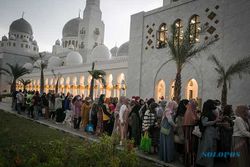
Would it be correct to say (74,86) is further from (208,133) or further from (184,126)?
(208,133)

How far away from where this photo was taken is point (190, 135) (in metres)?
6.91

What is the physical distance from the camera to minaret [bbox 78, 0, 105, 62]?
161ft

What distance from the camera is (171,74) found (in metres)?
18.7

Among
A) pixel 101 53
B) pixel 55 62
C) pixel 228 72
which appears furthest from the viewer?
pixel 55 62

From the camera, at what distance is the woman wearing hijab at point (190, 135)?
6809 millimetres

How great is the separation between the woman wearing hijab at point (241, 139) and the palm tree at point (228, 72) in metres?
8.10

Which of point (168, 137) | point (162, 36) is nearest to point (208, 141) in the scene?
point (168, 137)

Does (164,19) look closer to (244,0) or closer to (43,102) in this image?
(244,0)

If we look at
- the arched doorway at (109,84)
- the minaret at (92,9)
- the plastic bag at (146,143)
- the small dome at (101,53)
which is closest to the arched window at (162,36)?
the arched doorway at (109,84)

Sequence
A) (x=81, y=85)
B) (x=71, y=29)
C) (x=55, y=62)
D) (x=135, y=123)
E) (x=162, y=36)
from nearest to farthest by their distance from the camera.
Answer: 1. (x=135, y=123)
2. (x=162, y=36)
3. (x=81, y=85)
4. (x=55, y=62)
5. (x=71, y=29)

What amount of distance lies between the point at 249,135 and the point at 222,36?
37.1 ft

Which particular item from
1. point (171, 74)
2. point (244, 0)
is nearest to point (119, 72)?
point (171, 74)

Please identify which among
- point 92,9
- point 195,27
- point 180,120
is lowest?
point 180,120

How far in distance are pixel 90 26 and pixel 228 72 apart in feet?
126
